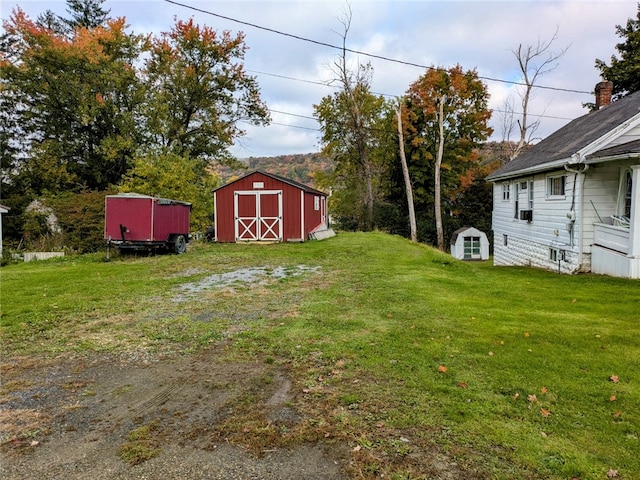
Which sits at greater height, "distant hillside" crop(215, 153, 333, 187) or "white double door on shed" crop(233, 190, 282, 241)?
"distant hillside" crop(215, 153, 333, 187)

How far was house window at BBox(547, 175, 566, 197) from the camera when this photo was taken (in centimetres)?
1138

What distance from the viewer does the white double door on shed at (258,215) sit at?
17.2 m

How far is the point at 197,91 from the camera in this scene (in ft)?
78.0

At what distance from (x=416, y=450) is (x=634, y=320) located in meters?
5.00

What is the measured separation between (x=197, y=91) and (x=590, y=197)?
21353mm

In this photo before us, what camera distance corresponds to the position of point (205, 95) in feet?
79.8

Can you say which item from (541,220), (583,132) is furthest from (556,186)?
(583,132)

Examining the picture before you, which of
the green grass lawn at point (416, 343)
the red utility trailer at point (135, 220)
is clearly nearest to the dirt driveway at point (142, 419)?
the green grass lawn at point (416, 343)

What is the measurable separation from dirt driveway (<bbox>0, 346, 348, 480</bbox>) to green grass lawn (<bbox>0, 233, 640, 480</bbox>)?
0.35 m

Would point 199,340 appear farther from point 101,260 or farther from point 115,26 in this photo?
point 115,26

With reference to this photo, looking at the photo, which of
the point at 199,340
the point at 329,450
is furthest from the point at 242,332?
the point at 329,450

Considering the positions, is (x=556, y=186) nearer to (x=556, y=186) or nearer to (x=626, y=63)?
(x=556, y=186)

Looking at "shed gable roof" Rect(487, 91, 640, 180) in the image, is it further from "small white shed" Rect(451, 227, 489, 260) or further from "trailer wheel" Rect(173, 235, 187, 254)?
"trailer wheel" Rect(173, 235, 187, 254)

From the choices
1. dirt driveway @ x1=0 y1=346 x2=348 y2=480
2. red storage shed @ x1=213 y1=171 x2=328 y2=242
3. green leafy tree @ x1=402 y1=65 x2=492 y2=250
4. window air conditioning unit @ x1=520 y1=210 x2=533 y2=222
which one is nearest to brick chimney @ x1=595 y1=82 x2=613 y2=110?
window air conditioning unit @ x1=520 y1=210 x2=533 y2=222
